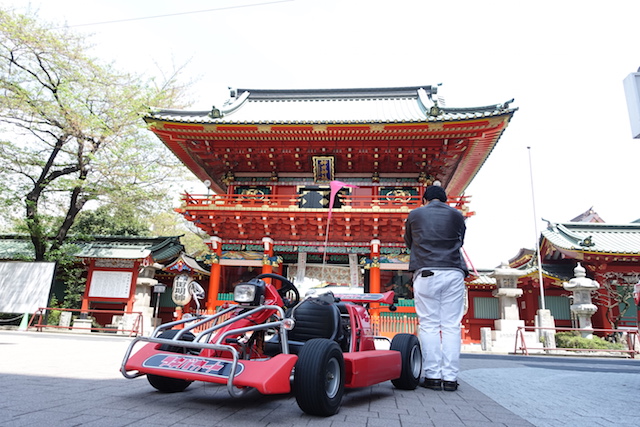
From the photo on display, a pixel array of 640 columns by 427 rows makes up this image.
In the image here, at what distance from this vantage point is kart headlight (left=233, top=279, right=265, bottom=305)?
10.1 ft

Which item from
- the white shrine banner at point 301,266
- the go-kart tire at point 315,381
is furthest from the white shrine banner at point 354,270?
the go-kart tire at point 315,381

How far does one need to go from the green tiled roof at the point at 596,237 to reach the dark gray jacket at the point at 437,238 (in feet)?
42.4

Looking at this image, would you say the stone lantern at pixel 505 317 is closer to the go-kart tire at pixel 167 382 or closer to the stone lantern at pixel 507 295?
the stone lantern at pixel 507 295

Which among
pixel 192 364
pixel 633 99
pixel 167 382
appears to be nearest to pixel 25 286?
pixel 167 382

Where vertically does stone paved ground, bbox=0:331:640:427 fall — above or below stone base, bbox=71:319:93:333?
above

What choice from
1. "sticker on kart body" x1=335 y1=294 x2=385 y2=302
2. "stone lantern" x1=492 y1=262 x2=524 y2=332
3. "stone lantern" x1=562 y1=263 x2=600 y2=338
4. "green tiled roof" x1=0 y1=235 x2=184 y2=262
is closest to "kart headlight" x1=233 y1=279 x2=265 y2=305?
"sticker on kart body" x1=335 y1=294 x2=385 y2=302

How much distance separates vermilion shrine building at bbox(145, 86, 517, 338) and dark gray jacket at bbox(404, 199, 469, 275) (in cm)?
782

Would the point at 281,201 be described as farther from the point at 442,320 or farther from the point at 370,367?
the point at 370,367

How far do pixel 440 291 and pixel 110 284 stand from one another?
45.4 ft

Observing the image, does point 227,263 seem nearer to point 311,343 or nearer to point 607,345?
point 311,343

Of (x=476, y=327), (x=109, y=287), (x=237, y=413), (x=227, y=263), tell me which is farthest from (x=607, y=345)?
(x=109, y=287)

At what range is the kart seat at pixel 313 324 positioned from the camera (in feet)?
11.1

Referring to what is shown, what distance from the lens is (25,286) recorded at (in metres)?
11.5

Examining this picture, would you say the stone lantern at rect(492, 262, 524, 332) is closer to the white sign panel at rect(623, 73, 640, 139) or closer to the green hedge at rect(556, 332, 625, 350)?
the green hedge at rect(556, 332, 625, 350)
